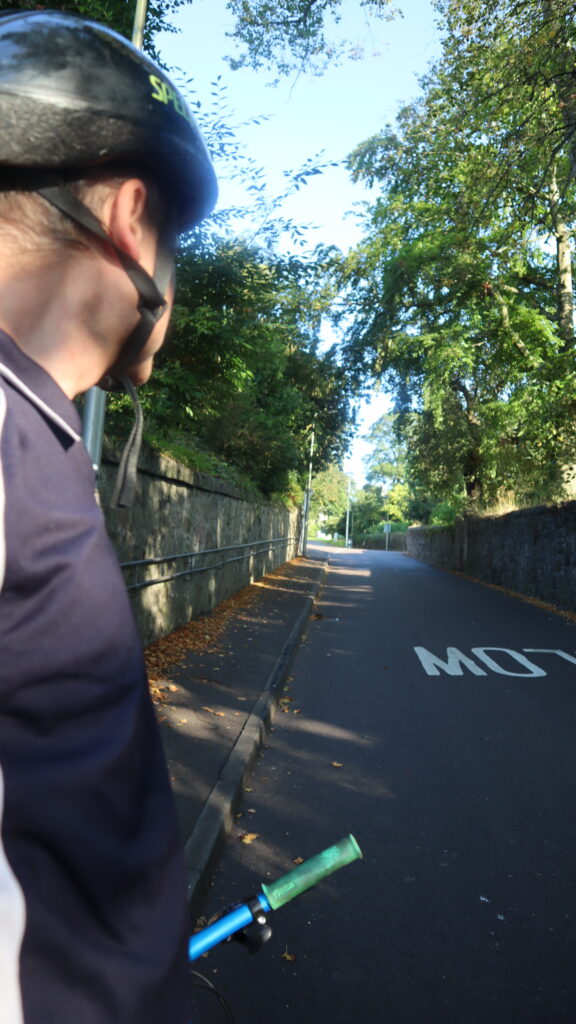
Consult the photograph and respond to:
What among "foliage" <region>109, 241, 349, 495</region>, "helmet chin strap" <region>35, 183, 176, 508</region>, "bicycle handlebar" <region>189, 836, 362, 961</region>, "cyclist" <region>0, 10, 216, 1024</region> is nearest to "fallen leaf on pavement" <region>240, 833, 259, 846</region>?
"bicycle handlebar" <region>189, 836, 362, 961</region>

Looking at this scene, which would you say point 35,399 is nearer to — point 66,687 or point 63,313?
point 63,313

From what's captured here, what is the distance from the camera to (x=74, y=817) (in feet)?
2.57

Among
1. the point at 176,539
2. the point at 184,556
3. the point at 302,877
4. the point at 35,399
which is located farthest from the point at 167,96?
the point at 184,556

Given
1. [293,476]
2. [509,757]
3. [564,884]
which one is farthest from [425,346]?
[564,884]

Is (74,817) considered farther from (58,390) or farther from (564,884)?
(564,884)

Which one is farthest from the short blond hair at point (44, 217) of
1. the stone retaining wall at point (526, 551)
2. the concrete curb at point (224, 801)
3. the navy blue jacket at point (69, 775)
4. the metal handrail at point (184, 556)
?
the stone retaining wall at point (526, 551)

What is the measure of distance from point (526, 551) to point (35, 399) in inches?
847

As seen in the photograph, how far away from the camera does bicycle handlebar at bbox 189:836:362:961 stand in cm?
130

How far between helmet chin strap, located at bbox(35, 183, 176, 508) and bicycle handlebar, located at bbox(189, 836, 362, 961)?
27.6 inches

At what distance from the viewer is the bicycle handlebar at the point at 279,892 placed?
130cm

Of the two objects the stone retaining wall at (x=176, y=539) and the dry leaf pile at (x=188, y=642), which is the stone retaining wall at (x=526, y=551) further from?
the stone retaining wall at (x=176, y=539)

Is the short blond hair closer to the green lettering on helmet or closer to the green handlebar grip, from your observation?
the green lettering on helmet

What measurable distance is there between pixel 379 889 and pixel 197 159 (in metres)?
3.51

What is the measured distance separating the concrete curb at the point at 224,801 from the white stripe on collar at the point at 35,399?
296cm
